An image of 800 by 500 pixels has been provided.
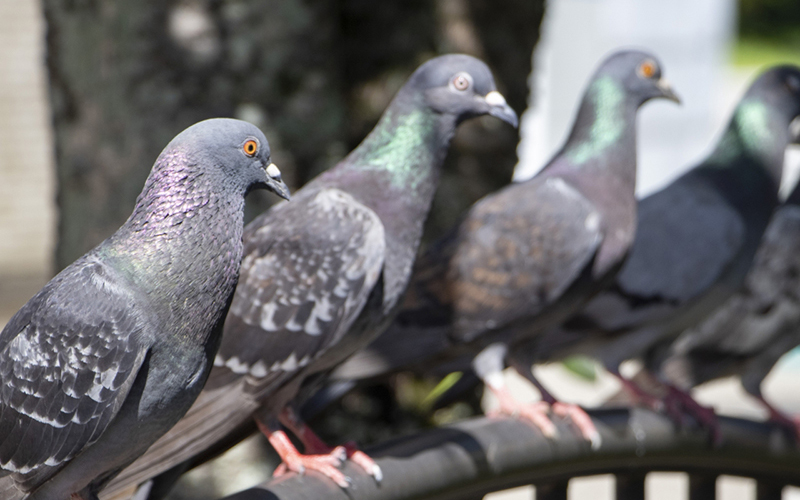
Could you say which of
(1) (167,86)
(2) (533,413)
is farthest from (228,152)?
(1) (167,86)

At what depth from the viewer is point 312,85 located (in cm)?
330

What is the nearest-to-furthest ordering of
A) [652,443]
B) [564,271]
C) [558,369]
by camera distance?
[652,443] < [564,271] < [558,369]

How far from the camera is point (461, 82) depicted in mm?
2576

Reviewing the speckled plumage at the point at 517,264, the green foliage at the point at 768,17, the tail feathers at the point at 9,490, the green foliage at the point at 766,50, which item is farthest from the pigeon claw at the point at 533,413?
the green foliage at the point at 768,17

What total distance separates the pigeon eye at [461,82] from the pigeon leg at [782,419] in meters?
1.62

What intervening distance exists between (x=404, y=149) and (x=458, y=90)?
24 cm

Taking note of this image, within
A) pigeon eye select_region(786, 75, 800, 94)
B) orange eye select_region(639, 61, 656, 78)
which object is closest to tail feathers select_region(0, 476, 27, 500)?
orange eye select_region(639, 61, 656, 78)

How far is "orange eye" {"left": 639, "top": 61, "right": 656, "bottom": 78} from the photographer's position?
3225mm

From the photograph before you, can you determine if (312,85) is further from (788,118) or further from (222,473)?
(788,118)

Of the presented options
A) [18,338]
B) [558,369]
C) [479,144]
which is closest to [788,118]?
[479,144]

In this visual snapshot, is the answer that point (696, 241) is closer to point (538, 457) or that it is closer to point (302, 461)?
point (538, 457)

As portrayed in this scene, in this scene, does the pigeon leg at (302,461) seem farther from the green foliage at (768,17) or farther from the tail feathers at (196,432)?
the green foliage at (768,17)

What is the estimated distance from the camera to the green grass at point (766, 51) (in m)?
24.5

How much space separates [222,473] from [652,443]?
153 cm
